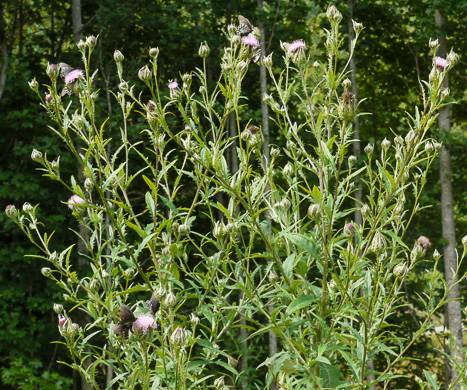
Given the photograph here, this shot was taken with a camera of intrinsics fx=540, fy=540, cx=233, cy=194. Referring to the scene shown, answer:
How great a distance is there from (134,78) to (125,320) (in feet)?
21.6

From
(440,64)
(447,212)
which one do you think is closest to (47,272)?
(440,64)

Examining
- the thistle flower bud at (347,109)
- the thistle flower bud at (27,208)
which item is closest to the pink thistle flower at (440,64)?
the thistle flower bud at (347,109)

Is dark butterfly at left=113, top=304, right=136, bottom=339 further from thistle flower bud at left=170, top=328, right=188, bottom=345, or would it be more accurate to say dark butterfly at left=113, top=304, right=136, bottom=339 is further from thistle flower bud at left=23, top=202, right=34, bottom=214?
thistle flower bud at left=23, top=202, right=34, bottom=214

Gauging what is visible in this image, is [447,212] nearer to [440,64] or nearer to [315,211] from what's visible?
[440,64]

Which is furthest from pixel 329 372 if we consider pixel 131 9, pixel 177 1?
pixel 177 1

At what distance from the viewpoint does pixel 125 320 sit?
4.45ft

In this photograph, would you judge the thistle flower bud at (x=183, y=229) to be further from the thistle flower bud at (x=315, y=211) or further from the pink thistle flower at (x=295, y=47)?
the pink thistle flower at (x=295, y=47)

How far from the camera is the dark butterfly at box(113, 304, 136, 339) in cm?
135

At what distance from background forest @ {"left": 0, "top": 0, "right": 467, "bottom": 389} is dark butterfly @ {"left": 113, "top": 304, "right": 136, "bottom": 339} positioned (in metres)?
5.15

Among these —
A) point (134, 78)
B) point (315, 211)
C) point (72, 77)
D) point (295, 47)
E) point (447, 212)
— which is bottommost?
point (447, 212)

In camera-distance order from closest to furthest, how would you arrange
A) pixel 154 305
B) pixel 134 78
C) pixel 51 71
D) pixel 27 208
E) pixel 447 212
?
pixel 154 305, pixel 51 71, pixel 27 208, pixel 447 212, pixel 134 78

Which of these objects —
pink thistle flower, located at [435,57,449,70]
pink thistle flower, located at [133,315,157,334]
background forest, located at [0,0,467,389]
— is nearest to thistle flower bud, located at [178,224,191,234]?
pink thistle flower, located at [133,315,157,334]

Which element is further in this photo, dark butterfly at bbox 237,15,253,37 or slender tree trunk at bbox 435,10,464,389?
slender tree trunk at bbox 435,10,464,389

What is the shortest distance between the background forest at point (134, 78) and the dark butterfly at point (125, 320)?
515 centimetres
